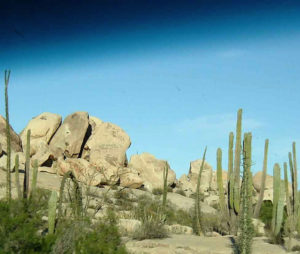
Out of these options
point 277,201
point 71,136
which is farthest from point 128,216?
point 71,136

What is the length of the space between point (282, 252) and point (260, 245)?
1242 mm

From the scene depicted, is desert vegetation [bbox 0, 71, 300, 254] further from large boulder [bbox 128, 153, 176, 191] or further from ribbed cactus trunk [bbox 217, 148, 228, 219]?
large boulder [bbox 128, 153, 176, 191]

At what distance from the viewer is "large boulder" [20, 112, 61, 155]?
125ft

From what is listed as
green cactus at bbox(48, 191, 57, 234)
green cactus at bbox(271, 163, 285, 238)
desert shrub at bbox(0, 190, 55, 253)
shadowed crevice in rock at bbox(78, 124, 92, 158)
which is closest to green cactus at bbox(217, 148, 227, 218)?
green cactus at bbox(271, 163, 285, 238)

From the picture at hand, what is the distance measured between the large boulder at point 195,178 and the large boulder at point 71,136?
373 inches

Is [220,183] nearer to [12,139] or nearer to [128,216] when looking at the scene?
[128,216]

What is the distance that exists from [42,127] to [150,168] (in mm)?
8831

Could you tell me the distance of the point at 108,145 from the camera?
37.3 m

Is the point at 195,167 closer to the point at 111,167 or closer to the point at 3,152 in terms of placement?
the point at 111,167

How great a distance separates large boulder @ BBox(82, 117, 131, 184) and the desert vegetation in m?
5.12

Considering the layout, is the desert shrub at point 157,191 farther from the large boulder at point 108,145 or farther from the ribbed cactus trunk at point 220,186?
the ribbed cactus trunk at point 220,186

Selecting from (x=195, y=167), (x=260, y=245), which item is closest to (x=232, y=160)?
(x=260, y=245)

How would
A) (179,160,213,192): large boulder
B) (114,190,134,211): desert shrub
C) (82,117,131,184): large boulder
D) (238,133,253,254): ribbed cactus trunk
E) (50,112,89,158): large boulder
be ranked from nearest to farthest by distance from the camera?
(238,133,253,254): ribbed cactus trunk
(114,190,134,211): desert shrub
(82,117,131,184): large boulder
(50,112,89,158): large boulder
(179,160,213,192): large boulder

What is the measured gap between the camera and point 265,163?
63.2 feet
